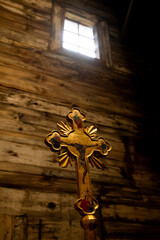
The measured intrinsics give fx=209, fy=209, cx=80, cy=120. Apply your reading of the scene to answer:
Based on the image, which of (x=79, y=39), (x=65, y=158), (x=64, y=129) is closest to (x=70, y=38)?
(x=79, y=39)

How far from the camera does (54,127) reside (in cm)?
276

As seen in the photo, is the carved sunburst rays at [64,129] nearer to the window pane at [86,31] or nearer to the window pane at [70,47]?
the window pane at [70,47]

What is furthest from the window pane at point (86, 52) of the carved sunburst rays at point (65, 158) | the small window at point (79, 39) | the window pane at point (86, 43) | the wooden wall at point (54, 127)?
the carved sunburst rays at point (65, 158)

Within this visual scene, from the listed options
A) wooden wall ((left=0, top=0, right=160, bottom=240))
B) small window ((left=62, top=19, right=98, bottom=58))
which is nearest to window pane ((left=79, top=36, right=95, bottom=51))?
small window ((left=62, top=19, right=98, bottom=58))

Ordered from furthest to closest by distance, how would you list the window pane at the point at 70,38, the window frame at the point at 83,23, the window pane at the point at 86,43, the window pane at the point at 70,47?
the window pane at the point at 86,43 < the window pane at the point at 70,38 < the window pane at the point at 70,47 < the window frame at the point at 83,23

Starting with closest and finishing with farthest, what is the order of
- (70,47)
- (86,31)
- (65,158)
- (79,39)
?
(65,158) < (70,47) < (79,39) < (86,31)

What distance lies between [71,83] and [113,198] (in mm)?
1841

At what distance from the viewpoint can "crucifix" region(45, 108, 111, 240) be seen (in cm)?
132

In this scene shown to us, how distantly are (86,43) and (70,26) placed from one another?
0.52m

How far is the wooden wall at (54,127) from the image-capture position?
6.97 ft

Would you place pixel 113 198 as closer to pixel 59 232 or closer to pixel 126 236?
pixel 126 236

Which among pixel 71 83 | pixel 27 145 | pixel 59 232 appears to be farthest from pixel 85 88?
pixel 59 232

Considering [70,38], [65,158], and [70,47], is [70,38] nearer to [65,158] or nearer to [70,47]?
[70,47]

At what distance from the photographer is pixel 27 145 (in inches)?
96.7
